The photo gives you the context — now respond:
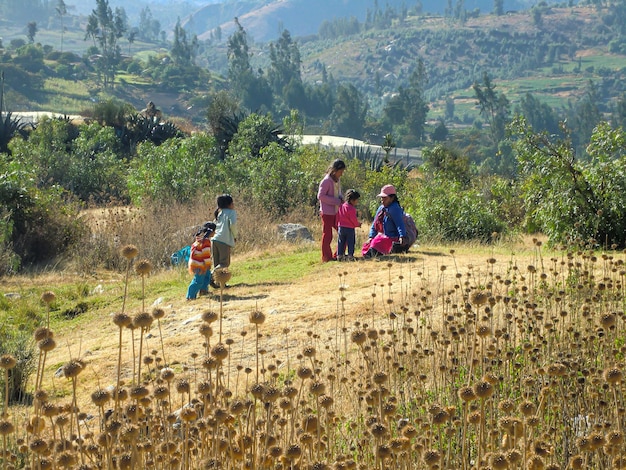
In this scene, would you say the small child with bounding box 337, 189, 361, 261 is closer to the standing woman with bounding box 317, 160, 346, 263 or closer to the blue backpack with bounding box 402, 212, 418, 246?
the standing woman with bounding box 317, 160, 346, 263

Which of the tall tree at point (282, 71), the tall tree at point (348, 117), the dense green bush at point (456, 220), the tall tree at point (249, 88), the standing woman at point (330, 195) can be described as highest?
the tall tree at point (282, 71)

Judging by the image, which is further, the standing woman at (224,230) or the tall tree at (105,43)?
the tall tree at (105,43)

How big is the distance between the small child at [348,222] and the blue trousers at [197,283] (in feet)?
6.59

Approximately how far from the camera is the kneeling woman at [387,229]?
10.4 meters

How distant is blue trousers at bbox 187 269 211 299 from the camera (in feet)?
31.0

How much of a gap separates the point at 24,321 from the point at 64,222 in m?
6.05

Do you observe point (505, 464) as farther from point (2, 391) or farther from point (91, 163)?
point (91, 163)

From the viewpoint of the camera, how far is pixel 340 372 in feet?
18.3

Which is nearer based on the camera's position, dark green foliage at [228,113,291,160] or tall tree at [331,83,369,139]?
dark green foliage at [228,113,291,160]

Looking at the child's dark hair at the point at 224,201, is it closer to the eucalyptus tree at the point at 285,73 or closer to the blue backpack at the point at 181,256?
the blue backpack at the point at 181,256

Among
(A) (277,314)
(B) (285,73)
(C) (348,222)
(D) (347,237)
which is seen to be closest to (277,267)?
(D) (347,237)

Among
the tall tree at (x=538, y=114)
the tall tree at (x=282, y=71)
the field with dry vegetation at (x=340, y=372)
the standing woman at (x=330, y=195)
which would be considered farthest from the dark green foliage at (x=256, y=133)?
the tall tree at (x=282, y=71)

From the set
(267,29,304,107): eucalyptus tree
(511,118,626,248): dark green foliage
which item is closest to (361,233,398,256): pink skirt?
(511,118,626,248): dark green foliage

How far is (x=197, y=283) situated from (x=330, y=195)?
2.23 m
